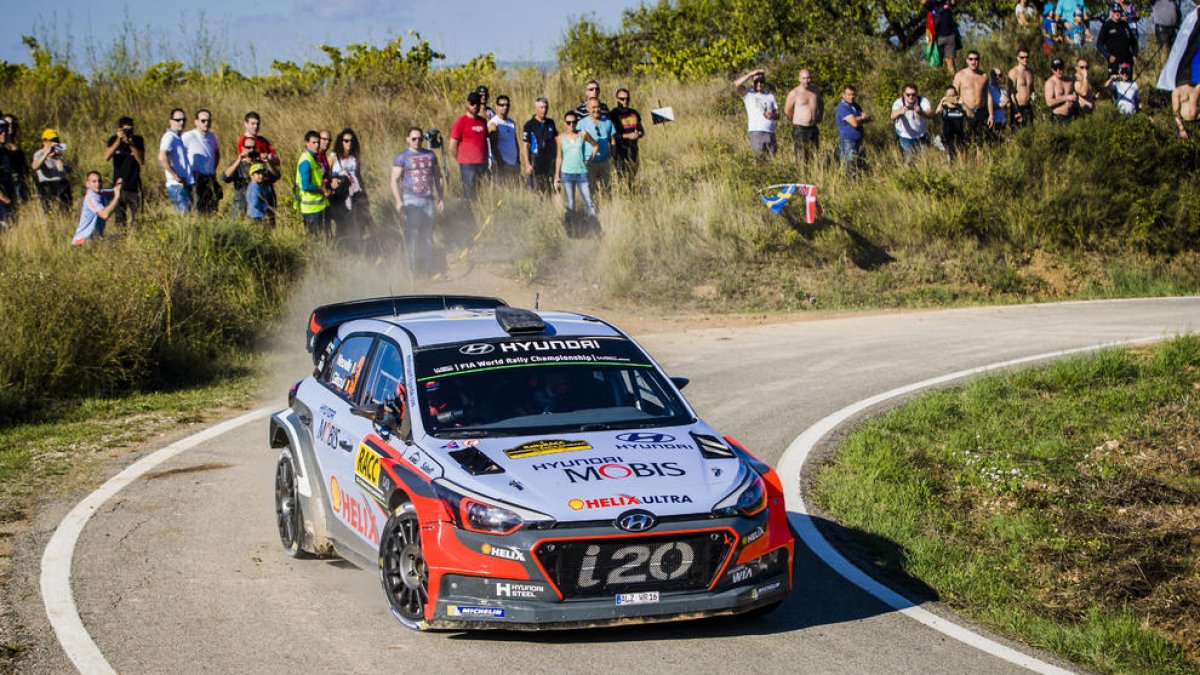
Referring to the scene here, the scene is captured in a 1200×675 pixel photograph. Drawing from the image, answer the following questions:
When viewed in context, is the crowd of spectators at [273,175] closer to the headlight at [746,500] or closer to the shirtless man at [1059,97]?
the shirtless man at [1059,97]

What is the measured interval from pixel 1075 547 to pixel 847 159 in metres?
15.8

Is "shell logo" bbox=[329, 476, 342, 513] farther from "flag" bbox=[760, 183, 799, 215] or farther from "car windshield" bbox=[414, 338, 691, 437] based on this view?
"flag" bbox=[760, 183, 799, 215]

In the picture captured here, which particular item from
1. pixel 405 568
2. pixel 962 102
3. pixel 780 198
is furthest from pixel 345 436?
pixel 962 102

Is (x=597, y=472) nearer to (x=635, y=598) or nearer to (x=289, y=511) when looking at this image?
(x=635, y=598)

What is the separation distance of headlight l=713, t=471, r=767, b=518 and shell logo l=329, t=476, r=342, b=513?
247 cm

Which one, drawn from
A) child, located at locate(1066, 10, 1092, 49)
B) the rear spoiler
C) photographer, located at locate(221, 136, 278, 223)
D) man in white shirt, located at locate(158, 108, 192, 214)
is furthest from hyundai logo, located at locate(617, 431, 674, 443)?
child, located at locate(1066, 10, 1092, 49)

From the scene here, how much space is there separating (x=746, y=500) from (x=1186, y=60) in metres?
7.64

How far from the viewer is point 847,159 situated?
24.0 metres

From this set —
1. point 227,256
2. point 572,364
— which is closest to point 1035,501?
point 572,364

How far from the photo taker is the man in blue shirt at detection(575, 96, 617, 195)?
21.4m

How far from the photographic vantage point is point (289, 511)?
8711mm

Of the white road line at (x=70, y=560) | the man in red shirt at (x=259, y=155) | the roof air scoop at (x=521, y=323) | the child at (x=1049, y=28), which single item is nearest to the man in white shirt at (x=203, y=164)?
the man in red shirt at (x=259, y=155)

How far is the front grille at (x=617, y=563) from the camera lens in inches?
255

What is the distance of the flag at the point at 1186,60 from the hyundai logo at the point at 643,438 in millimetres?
7026
